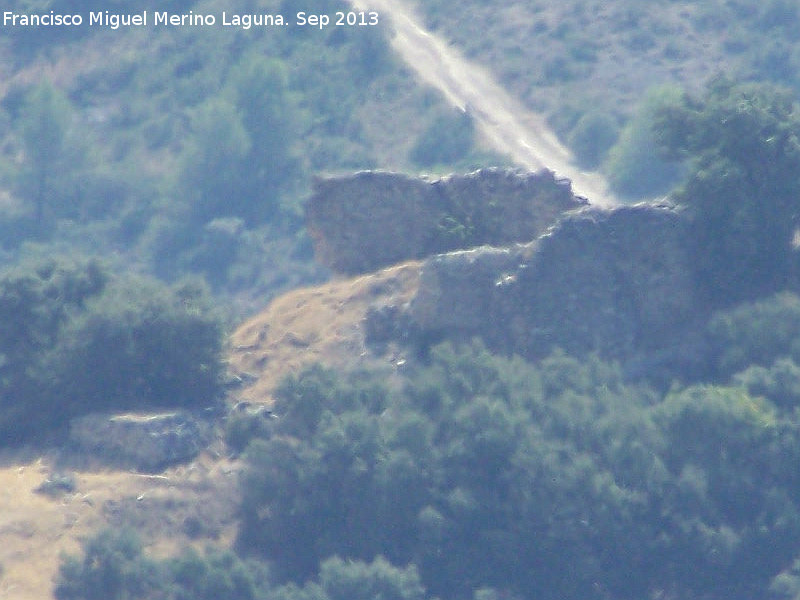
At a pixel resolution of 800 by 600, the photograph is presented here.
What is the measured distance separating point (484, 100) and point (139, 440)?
51225mm

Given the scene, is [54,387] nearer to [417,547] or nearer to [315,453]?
[315,453]

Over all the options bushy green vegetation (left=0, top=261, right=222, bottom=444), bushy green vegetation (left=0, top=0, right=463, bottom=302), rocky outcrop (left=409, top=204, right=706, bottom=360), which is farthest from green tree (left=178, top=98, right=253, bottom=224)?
rocky outcrop (left=409, top=204, right=706, bottom=360)

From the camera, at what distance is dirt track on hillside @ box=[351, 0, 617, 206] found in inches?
2881

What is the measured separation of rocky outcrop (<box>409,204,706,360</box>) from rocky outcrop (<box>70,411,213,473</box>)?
17.1 ft

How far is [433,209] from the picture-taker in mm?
33344

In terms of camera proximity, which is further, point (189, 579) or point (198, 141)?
point (198, 141)

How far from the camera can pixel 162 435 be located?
99.1 feet

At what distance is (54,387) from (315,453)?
611 cm

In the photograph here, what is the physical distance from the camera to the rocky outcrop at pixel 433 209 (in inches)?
1300

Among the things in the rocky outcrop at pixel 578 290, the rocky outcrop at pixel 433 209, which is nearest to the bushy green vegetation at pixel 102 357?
the rocky outcrop at pixel 433 209

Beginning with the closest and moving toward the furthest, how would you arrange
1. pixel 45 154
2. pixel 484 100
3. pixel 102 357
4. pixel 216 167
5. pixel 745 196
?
pixel 102 357, pixel 745 196, pixel 484 100, pixel 216 167, pixel 45 154

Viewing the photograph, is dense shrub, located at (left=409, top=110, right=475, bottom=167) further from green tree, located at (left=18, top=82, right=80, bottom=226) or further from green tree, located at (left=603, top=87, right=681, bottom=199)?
green tree, located at (left=18, top=82, right=80, bottom=226)

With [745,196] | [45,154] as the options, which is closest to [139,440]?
[745,196]

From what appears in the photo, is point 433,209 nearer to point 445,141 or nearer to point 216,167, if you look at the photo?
point 445,141
